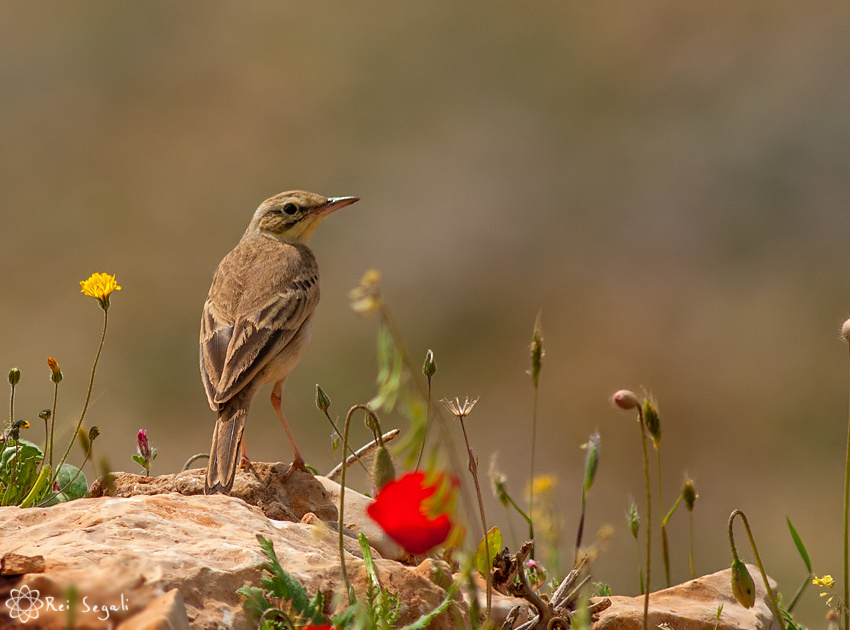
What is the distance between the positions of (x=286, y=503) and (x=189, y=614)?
66.9 inches

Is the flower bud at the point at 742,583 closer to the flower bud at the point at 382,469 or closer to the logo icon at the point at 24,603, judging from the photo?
the flower bud at the point at 382,469

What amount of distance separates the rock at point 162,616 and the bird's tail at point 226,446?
200cm

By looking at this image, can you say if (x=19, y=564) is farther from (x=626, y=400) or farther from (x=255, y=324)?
(x=255, y=324)

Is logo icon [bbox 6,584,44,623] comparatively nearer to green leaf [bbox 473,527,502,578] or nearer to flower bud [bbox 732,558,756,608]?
green leaf [bbox 473,527,502,578]

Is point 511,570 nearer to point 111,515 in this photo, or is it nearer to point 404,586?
point 404,586

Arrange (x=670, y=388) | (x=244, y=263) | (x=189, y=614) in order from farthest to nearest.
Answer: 1. (x=670, y=388)
2. (x=244, y=263)
3. (x=189, y=614)

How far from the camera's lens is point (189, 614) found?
3.14 m

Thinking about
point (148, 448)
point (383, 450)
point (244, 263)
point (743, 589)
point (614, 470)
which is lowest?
point (743, 589)

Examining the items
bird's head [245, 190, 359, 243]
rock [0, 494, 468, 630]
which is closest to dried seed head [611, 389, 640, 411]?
rock [0, 494, 468, 630]

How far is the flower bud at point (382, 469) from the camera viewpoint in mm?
2807

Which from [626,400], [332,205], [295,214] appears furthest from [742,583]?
[295,214]

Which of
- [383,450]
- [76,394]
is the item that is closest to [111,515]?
[383,450]

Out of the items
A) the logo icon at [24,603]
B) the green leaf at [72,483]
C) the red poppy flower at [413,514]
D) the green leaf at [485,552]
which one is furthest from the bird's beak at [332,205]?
the red poppy flower at [413,514]

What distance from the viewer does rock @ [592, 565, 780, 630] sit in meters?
4.00
